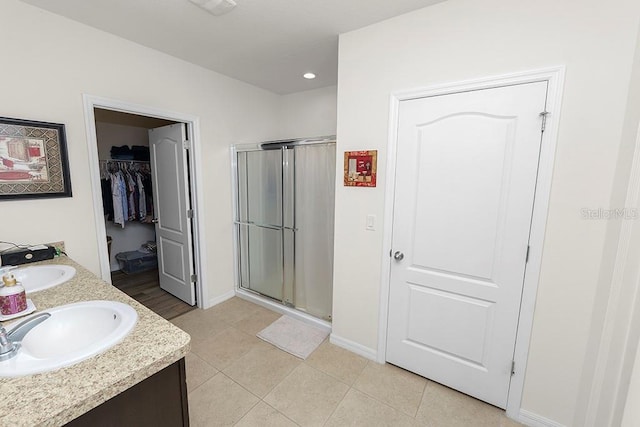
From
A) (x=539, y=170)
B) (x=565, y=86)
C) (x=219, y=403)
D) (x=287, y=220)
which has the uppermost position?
(x=565, y=86)

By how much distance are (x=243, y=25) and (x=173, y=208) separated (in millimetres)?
1947

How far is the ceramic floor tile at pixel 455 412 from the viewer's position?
62.8 inches

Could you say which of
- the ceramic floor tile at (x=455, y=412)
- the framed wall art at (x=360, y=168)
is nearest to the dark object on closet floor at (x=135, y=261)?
the framed wall art at (x=360, y=168)

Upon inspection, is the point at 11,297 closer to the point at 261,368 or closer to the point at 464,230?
the point at 261,368

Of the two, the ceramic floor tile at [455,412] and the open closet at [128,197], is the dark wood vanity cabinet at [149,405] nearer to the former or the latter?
the ceramic floor tile at [455,412]

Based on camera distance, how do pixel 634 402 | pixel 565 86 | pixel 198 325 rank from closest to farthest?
1. pixel 634 402
2. pixel 565 86
3. pixel 198 325

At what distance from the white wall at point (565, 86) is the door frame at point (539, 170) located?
0.11 feet

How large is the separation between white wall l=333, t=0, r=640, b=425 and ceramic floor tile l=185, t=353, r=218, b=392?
6.06 ft

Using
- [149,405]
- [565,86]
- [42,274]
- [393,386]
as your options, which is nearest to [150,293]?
[42,274]

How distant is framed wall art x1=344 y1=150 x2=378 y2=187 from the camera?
1931 millimetres

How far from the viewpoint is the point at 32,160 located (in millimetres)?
1678

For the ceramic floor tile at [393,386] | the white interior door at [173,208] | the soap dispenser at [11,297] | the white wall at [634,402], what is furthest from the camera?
the white interior door at [173,208]

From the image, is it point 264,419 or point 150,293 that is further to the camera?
point 150,293

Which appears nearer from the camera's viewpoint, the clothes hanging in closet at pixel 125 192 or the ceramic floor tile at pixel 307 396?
the ceramic floor tile at pixel 307 396
